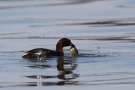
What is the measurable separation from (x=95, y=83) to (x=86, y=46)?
6269 mm

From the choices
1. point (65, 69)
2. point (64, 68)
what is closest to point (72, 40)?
point (64, 68)

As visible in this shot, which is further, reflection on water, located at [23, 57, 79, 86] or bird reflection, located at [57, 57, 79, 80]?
bird reflection, located at [57, 57, 79, 80]

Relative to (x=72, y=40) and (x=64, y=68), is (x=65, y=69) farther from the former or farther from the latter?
(x=72, y=40)

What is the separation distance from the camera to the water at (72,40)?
1501 centimetres

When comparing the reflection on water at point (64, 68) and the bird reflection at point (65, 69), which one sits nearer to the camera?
the reflection on water at point (64, 68)

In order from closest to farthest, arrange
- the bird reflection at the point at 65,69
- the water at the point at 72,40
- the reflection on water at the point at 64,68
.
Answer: the water at the point at 72,40 → the reflection on water at the point at 64,68 → the bird reflection at the point at 65,69

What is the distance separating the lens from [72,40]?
2222cm

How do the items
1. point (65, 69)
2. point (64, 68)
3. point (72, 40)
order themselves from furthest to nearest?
point (72, 40), point (64, 68), point (65, 69)

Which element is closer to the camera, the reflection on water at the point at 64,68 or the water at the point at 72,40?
the water at the point at 72,40

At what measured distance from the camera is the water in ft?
49.2

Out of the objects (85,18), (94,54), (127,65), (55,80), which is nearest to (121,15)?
(85,18)

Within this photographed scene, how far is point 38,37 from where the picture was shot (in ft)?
75.4

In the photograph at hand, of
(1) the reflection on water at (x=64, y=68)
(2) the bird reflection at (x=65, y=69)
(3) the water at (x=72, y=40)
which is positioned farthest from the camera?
(2) the bird reflection at (x=65, y=69)

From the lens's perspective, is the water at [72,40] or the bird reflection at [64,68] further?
the bird reflection at [64,68]
